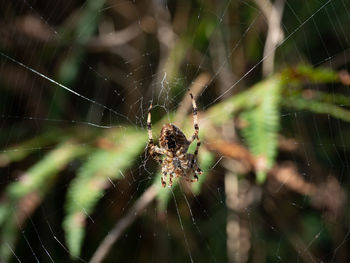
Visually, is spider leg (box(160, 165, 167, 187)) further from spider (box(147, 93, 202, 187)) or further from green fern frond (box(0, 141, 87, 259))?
green fern frond (box(0, 141, 87, 259))

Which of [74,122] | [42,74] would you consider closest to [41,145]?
[74,122]

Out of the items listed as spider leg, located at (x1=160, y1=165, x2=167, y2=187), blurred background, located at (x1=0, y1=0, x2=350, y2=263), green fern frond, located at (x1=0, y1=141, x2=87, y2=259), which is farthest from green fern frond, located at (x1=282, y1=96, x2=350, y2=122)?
green fern frond, located at (x1=0, y1=141, x2=87, y2=259)

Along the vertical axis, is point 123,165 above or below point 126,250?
above

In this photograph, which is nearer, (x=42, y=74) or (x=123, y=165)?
(x=123, y=165)

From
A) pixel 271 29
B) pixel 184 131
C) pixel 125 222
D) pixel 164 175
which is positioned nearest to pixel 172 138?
pixel 184 131

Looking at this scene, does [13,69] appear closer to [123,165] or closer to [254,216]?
[123,165]

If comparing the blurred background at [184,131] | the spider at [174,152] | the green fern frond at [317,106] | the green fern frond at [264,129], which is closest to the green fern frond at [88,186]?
the blurred background at [184,131]
